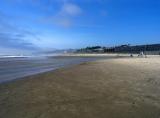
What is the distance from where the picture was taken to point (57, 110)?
17.5 ft

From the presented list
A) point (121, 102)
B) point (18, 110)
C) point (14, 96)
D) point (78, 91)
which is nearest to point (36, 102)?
point (18, 110)

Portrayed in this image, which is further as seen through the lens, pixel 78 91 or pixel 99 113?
pixel 78 91

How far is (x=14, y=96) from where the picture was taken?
693 centimetres

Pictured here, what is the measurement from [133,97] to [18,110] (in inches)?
138

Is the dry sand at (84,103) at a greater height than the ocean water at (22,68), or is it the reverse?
the dry sand at (84,103)

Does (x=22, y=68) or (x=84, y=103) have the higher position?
(x=84, y=103)

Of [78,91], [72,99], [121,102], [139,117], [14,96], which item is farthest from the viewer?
[78,91]

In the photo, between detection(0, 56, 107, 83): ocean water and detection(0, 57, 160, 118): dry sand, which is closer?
detection(0, 57, 160, 118): dry sand

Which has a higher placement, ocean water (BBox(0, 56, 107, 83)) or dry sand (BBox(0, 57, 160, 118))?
dry sand (BBox(0, 57, 160, 118))

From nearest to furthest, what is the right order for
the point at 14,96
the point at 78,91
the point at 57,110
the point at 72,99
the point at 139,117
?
the point at 139,117
the point at 57,110
the point at 72,99
the point at 14,96
the point at 78,91

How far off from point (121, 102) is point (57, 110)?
75.0 inches

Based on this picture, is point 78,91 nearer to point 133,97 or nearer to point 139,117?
point 133,97

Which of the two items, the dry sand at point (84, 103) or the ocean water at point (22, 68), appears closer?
the dry sand at point (84, 103)

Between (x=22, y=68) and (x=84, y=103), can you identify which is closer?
(x=84, y=103)
